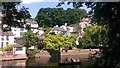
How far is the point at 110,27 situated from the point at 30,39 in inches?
1367

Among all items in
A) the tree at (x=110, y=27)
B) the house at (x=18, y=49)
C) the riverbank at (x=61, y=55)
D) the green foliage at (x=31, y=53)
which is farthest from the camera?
the house at (x=18, y=49)

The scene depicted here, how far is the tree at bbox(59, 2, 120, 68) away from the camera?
5.72 metres

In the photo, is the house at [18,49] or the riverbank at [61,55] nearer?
the riverbank at [61,55]

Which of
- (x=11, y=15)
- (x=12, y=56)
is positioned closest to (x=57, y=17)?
(x=12, y=56)

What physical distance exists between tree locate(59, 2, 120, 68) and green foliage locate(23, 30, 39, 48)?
111 ft

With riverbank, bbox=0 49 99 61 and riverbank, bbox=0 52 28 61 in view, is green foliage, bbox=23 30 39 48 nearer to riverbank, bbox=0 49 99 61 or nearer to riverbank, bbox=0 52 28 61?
riverbank, bbox=0 49 99 61

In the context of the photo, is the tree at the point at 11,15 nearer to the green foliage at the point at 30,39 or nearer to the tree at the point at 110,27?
the tree at the point at 110,27

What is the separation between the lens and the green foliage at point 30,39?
40.0m

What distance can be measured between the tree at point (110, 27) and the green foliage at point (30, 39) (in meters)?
33.9

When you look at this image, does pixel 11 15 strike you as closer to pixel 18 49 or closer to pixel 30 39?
pixel 30 39

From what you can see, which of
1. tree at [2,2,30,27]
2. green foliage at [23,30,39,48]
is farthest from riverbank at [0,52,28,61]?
tree at [2,2,30,27]

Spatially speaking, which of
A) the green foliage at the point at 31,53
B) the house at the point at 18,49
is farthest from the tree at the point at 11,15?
the house at the point at 18,49

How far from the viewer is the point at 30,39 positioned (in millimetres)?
40406

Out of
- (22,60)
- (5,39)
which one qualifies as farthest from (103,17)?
(5,39)
